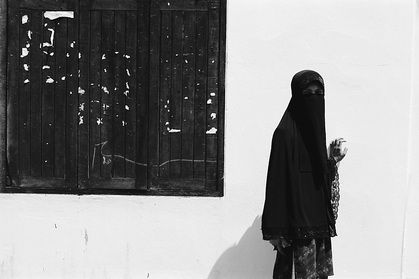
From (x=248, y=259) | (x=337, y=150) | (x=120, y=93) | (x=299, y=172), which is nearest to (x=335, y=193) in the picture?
(x=337, y=150)

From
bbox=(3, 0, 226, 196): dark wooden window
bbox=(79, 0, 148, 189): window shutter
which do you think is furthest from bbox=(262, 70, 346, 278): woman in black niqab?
bbox=(79, 0, 148, 189): window shutter

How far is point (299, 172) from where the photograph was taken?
4.62 meters

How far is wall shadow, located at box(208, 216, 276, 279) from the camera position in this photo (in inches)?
225

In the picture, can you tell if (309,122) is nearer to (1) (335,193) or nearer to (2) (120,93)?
(1) (335,193)

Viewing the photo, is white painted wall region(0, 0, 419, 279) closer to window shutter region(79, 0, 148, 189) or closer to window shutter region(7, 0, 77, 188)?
window shutter region(7, 0, 77, 188)

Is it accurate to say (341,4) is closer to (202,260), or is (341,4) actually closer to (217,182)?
(217,182)

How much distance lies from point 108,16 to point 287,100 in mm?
1654

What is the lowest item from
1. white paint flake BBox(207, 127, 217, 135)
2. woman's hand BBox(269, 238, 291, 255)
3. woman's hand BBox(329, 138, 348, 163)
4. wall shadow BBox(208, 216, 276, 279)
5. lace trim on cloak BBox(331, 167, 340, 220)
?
wall shadow BBox(208, 216, 276, 279)

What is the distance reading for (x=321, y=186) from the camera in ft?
15.5

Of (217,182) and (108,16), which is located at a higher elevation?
(108,16)

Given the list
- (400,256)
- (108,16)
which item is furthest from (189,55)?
(400,256)

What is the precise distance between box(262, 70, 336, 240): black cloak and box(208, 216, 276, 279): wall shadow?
109 cm

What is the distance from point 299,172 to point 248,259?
1.39 meters

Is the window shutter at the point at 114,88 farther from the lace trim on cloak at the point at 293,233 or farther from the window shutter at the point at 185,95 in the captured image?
the lace trim on cloak at the point at 293,233
